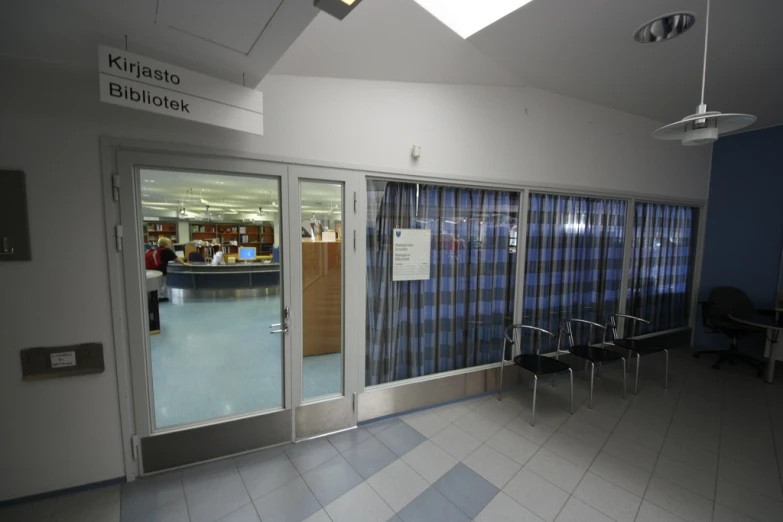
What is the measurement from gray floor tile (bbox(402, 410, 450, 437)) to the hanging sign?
2.53 metres

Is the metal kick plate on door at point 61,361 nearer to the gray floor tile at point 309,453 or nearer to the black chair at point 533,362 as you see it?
the gray floor tile at point 309,453

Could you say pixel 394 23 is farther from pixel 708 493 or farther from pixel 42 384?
pixel 708 493

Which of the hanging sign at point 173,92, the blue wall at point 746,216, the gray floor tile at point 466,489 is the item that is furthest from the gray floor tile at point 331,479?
the blue wall at point 746,216

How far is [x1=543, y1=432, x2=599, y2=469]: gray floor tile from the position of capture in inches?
85.8

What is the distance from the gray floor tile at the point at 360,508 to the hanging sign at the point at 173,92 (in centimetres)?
227

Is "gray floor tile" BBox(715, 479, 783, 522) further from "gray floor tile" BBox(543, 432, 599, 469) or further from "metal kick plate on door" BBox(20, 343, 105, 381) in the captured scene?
"metal kick plate on door" BBox(20, 343, 105, 381)

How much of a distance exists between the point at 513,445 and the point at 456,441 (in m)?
0.44

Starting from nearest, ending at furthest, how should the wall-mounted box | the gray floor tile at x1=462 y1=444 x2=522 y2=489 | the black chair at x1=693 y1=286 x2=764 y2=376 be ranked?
the wall-mounted box → the gray floor tile at x1=462 y1=444 x2=522 y2=489 → the black chair at x1=693 y1=286 x2=764 y2=376

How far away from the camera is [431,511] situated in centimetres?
175

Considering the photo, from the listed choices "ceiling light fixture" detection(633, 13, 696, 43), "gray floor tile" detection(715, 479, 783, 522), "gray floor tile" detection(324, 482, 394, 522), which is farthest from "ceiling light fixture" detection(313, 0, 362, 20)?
"gray floor tile" detection(715, 479, 783, 522)

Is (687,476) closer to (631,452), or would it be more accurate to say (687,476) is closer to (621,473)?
(631,452)

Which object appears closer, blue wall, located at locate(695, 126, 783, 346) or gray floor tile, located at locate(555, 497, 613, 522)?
gray floor tile, located at locate(555, 497, 613, 522)

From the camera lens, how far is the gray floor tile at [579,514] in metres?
1.71

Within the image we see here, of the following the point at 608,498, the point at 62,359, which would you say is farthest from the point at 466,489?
the point at 62,359
